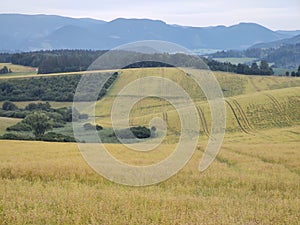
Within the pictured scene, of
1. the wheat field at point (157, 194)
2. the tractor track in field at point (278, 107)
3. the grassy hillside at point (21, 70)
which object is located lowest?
the tractor track in field at point (278, 107)

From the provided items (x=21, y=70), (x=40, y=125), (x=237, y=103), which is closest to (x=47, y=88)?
(x=21, y=70)

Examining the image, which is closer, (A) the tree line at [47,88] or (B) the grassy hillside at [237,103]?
(B) the grassy hillside at [237,103]

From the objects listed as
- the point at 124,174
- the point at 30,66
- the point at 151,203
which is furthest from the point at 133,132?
the point at 30,66

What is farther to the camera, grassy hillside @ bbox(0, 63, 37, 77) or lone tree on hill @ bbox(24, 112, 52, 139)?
grassy hillside @ bbox(0, 63, 37, 77)

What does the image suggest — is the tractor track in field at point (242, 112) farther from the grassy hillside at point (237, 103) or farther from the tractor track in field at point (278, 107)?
the tractor track in field at point (278, 107)

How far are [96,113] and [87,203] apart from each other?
255 ft

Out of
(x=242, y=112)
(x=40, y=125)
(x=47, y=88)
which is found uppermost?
(x=47, y=88)

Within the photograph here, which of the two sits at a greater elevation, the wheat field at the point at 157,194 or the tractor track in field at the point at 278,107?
the wheat field at the point at 157,194

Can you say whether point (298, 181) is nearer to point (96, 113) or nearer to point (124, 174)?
A: point (124, 174)

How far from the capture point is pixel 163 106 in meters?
90.1

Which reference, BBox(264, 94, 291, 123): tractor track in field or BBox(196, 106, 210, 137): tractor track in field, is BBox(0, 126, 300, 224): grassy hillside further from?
BBox(264, 94, 291, 123): tractor track in field

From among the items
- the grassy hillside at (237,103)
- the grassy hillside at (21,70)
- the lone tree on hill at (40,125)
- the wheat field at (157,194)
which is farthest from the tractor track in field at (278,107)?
the grassy hillside at (21,70)

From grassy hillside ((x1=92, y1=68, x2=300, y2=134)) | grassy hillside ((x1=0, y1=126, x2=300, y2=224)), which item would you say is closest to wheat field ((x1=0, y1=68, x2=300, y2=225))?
grassy hillside ((x1=0, y1=126, x2=300, y2=224))

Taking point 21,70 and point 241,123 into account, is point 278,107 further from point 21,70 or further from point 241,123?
point 21,70
